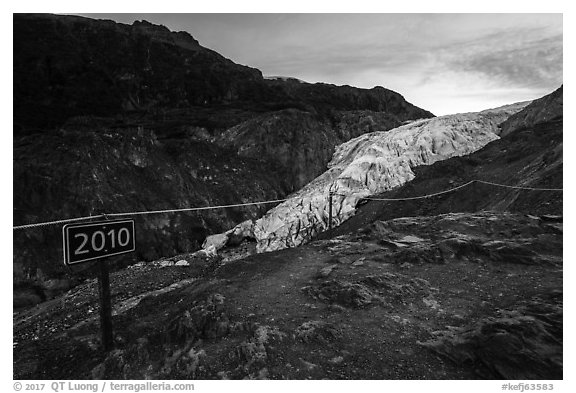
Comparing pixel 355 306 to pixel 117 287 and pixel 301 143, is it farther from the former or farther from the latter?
pixel 301 143

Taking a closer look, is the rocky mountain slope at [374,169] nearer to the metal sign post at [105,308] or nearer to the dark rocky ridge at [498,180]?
the dark rocky ridge at [498,180]

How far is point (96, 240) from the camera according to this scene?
4.71 metres

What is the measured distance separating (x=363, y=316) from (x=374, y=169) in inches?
696

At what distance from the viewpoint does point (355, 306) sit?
223 inches

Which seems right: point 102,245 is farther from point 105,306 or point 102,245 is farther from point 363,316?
point 363,316

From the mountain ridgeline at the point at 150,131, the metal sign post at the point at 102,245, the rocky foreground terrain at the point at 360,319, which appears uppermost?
the mountain ridgeline at the point at 150,131

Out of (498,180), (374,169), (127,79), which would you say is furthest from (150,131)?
(498,180)

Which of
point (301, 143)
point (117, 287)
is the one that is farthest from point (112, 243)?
point (301, 143)

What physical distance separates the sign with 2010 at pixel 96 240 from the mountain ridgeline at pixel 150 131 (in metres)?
12.4

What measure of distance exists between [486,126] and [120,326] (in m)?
29.2

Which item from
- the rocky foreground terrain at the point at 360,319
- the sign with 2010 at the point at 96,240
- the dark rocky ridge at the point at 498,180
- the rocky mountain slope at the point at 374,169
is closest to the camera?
the rocky foreground terrain at the point at 360,319

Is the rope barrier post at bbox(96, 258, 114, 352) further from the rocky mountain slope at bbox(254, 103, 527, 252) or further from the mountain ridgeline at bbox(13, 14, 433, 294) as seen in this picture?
the rocky mountain slope at bbox(254, 103, 527, 252)

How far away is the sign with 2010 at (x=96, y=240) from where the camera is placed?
438 centimetres

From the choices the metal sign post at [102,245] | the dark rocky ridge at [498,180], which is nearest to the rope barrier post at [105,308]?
the metal sign post at [102,245]
